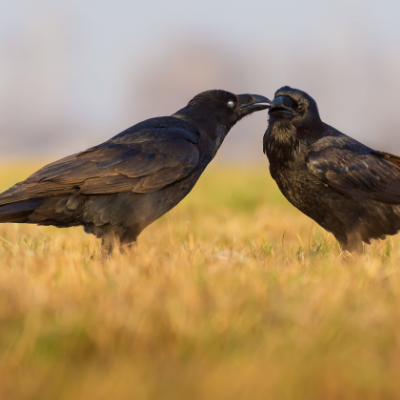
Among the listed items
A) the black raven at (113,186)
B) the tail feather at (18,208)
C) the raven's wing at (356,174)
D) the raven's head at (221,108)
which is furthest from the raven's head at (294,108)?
the tail feather at (18,208)

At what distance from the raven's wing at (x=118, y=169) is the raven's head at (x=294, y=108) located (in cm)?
79

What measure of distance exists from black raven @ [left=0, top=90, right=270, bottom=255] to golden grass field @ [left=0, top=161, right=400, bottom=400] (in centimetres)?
102

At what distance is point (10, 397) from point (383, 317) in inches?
59.6

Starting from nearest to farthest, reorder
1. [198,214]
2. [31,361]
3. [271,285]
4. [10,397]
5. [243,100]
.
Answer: [10,397] → [31,361] → [271,285] → [243,100] → [198,214]

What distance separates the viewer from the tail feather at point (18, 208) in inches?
171

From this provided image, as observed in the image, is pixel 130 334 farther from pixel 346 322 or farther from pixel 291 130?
pixel 291 130

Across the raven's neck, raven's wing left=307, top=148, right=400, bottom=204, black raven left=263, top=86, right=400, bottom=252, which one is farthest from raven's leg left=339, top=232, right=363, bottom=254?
the raven's neck

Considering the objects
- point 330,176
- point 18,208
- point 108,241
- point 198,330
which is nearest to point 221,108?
point 330,176

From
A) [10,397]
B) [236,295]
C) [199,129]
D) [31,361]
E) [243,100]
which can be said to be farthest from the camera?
[243,100]

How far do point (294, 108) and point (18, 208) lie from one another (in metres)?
2.46

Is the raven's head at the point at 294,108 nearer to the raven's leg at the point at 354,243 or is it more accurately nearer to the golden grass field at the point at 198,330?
the raven's leg at the point at 354,243

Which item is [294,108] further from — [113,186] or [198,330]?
[198,330]

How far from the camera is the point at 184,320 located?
2.22 metres

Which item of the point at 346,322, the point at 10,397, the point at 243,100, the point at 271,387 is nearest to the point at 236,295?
the point at 346,322
